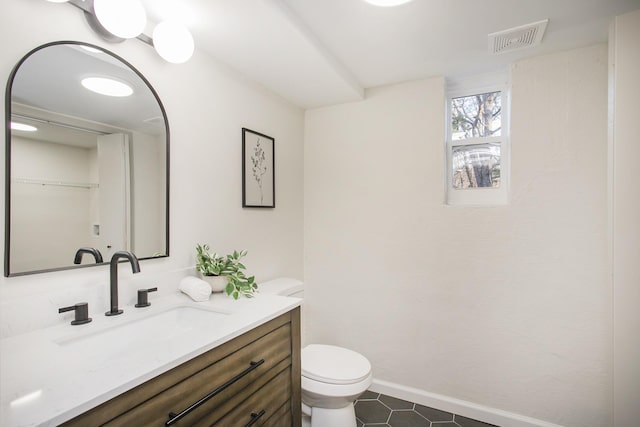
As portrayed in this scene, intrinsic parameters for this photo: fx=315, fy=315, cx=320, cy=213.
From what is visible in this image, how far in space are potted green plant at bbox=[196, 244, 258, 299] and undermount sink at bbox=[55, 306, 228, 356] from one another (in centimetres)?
19

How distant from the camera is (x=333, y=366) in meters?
1.75

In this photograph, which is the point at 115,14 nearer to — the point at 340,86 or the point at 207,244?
the point at 207,244

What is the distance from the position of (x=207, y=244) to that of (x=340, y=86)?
138cm

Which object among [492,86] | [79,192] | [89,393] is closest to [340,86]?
[492,86]

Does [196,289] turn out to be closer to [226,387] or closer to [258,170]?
[226,387]

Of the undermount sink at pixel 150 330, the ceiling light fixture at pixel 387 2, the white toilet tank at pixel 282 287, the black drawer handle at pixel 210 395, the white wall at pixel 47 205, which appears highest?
the ceiling light fixture at pixel 387 2


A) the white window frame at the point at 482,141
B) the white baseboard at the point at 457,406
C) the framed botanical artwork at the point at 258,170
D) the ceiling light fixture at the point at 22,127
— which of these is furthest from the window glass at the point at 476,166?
the ceiling light fixture at the point at 22,127

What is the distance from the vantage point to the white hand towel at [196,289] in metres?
1.44

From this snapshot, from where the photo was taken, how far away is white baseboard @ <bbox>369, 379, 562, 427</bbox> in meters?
1.96

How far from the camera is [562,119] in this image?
1.90m

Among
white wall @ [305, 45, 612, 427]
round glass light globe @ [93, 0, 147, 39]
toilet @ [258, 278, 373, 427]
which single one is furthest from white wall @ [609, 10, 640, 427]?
round glass light globe @ [93, 0, 147, 39]

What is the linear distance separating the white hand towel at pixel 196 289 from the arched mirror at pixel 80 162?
182 mm

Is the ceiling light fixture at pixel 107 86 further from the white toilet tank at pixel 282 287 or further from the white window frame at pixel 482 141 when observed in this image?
the white window frame at pixel 482 141

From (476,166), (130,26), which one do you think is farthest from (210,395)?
(476,166)
